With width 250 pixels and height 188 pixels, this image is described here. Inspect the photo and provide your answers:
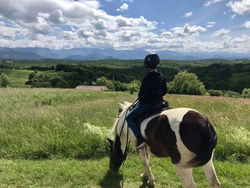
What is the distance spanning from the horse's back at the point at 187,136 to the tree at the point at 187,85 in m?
60.3

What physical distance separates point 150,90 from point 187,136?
1.16m

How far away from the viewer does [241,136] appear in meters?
5.66

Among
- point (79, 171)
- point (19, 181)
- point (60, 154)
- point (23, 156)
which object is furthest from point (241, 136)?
point (23, 156)

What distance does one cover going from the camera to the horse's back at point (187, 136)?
3088 mm

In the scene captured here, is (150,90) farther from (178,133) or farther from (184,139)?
(184,139)

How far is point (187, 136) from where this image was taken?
3.11m

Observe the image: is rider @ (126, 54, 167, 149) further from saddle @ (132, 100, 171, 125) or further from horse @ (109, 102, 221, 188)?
horse @ (109, 102, 221, 188)

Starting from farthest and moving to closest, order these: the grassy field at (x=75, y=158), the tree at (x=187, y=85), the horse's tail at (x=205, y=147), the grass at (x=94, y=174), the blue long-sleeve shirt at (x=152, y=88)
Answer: the tree at (x=187, y=85), the grassy field at (x=75, y=158), the grass at (x=94, y=174), the blue long-sleeve shirt at (x=152, y=88), the horse's tail at (x=205, y=147)

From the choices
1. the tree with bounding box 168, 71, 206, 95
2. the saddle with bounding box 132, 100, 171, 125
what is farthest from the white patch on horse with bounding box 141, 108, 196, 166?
the tree with bounding box 168, 71, 206, 95

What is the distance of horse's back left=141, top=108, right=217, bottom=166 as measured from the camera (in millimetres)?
3088

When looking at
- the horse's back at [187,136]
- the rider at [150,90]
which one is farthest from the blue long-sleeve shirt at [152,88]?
the horse's back at [187,136]

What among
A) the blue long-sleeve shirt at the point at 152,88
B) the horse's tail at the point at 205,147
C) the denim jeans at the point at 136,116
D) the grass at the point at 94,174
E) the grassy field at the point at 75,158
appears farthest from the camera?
the grassy field at the point at 75,158

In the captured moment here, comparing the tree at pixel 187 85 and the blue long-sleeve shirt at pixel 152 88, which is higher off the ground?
the blue long-sleeve shirt at pixel 152 88

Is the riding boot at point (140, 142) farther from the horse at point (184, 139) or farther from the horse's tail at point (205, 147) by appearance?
the horse's tail at point (205, 147)
